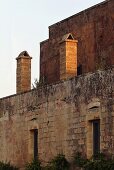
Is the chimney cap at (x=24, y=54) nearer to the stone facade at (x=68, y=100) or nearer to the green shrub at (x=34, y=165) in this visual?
the stone facade at (x=68, y=100)

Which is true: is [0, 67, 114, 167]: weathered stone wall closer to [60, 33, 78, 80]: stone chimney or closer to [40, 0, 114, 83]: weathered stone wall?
[60, 33, 78, 80]: stone chimney

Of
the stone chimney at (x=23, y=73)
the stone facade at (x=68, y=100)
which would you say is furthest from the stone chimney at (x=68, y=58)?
the stone chimney at (x=23, y=73)

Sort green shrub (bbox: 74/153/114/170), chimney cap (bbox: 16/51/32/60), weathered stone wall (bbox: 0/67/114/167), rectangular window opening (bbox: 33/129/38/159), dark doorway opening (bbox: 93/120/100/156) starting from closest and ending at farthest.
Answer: green shrub (bbox: 74/153/114/170) → weathered stone wall (bbox: 0/67/114/167) → dark doorway opening (bbox: 93/120/100/156) → rectangular window opening (bbox: 33/129/38/159) → chimney cap (bbox: 16/51/32/60)

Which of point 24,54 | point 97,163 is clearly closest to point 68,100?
point 97,163

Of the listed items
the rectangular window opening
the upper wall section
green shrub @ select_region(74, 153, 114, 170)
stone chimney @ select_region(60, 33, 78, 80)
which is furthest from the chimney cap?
green shrub @ select_region(74, 153, 114, 170)

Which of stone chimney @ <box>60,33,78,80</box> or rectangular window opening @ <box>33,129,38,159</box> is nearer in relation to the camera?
stone chimney @ <box>60,33,78,80</box>

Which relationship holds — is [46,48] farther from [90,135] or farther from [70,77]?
[90,135]

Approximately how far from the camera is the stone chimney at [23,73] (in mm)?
23938

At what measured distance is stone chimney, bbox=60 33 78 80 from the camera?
19953 mm

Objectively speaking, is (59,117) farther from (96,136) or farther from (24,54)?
(24,54)

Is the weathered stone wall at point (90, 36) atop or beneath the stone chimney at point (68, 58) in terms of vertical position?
atop

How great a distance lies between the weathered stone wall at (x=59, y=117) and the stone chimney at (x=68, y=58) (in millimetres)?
473

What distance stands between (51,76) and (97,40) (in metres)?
3.80

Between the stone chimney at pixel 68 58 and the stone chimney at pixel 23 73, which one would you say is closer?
the stone chimney at pixel 68 58
